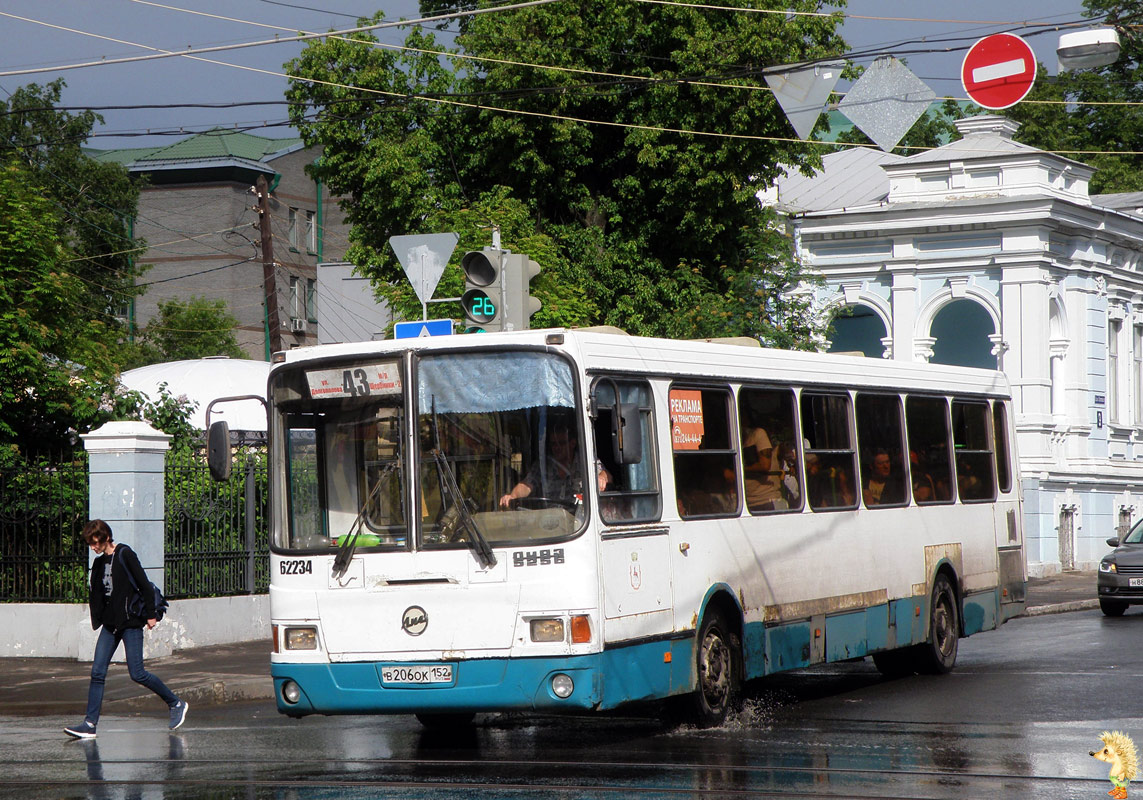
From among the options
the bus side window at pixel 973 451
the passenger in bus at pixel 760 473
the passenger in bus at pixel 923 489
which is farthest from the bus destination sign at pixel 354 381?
the bus side window at pixel 973 451

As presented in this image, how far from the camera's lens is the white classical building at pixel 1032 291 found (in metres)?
34.2

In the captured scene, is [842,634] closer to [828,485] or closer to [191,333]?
[828,485]

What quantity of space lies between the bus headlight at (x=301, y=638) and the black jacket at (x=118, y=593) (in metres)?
2.70

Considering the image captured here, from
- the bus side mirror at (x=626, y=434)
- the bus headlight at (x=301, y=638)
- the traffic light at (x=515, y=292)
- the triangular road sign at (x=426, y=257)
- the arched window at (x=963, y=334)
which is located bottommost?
the bus headlight at (x=301, y=638)

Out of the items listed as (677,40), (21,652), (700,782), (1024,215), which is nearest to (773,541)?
(700,782)

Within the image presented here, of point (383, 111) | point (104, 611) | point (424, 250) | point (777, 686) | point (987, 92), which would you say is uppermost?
point (383, 111)

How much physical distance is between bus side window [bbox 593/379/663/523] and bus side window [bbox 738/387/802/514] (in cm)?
139

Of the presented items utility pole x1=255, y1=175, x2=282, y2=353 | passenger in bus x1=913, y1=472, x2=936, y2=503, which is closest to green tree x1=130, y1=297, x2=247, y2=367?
utility pole x1=255, y1=175, x2=282, y2=353

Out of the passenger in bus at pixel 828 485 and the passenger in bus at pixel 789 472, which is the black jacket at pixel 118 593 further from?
the passenger in bus at pixel 828 485

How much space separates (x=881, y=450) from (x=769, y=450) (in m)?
2.14

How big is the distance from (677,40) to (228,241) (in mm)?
32789

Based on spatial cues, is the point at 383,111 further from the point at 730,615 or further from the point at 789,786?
the point at 789,786

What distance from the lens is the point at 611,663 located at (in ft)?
32.1

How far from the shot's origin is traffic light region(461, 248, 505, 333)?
14.4 meters
